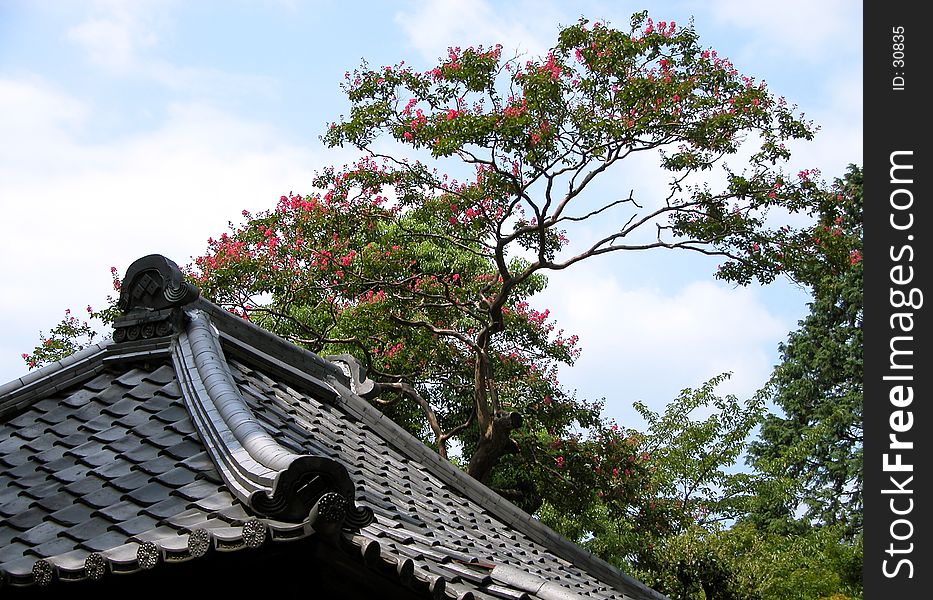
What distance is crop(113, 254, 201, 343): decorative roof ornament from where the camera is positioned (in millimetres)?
4723

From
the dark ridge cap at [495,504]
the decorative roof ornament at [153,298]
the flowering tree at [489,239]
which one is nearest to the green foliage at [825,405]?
the flowering tree at [489,239]

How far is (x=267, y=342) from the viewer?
19.4ft

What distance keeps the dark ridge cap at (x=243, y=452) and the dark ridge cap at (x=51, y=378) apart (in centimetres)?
43

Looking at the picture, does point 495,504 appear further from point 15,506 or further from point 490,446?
point 490,446

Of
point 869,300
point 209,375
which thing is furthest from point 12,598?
point 869,300

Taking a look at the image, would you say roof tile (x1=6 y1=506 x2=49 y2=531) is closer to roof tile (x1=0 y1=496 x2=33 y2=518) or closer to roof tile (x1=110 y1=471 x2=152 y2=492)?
roof tile (x1=0 y1=496 x2=33 y2=518)

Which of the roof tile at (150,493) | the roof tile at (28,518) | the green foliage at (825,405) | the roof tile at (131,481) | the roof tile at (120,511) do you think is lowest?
the roof tile at (28,518)

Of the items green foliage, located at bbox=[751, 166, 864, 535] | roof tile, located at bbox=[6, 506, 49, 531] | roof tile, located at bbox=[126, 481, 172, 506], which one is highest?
green foliage, located at bbox=[751, 166, 864, 535]

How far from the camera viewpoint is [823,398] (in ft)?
89.7

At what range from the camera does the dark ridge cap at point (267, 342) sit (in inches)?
213

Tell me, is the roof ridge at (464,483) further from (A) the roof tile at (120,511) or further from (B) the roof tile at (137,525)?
(B) the roof tile at (137,525)

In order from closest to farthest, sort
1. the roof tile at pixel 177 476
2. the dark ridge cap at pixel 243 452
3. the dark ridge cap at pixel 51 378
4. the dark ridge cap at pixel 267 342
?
the dark ridge cap at pixel 243 452 → the roof tile at pixel 177 476 → the dark ridge cap at pixel 51 378 → the dark ridge cap at pixel 267 342

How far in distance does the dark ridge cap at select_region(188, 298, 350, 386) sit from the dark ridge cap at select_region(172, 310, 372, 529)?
42 cm

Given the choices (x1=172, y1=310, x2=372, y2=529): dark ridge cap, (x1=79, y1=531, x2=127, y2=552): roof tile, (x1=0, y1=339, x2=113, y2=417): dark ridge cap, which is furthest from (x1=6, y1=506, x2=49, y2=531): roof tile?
(x1=0, y1=339, x2=113, y2=417): dark ridge cap
